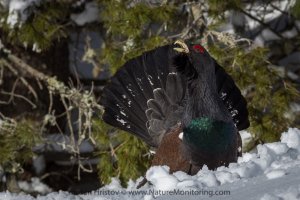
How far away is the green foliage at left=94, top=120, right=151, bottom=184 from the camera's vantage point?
5758mm

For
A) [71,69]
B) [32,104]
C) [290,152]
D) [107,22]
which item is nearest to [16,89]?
[32,104]

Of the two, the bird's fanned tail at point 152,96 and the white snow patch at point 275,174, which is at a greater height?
the bird's fanned tail at point 152,96

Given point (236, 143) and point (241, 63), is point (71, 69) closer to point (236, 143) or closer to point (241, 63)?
point (241, 63)

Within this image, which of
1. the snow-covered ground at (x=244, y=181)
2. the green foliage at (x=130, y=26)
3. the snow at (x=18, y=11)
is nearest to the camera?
the snow-covered ground at (x=244, y=181)

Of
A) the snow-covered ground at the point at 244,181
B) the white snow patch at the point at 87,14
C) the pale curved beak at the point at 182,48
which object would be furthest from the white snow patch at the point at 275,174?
the white snow patch at the point at 87,14

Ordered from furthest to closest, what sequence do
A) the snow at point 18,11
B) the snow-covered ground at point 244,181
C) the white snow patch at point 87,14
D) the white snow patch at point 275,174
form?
1. the white snow patch at point 87,14
2. the snow at point 18,11
3. the white snow patch at point 275,174
4. the snow-covered ground at point 244,181

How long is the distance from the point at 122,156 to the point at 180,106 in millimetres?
831

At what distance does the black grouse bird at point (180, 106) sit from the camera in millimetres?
4527

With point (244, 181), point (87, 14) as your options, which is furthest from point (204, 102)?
point (87, 14)

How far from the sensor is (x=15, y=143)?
6160 millimetres

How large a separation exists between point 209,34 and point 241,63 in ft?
1.70

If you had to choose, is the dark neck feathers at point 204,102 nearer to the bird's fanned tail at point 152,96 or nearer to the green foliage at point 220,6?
the bird's fanned tail at point 152,96

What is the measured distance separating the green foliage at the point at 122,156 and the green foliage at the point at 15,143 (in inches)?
28.3

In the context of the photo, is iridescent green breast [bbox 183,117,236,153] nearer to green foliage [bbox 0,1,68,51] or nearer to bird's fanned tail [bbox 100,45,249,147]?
bird's fanned tail [bbox 100,45,249,147]
